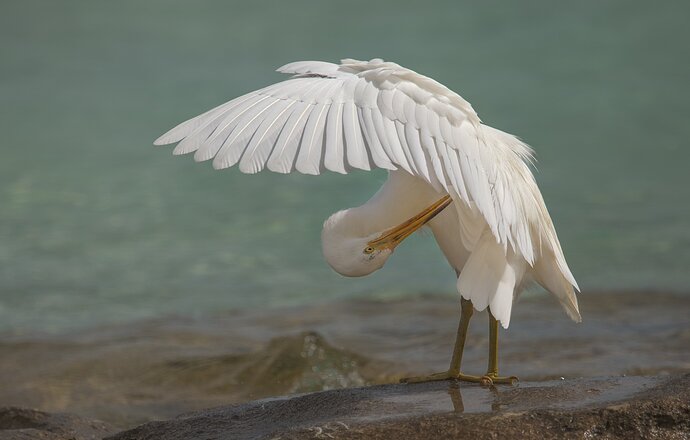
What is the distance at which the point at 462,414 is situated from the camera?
3654 millimetres

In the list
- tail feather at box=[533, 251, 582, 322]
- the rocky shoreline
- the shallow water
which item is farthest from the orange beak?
the shallow water

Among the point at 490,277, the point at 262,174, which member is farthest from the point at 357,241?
the point at 262,174

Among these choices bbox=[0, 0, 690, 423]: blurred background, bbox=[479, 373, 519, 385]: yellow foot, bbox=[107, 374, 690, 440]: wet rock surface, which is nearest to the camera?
bbox=[107, 374, 690, 440]: wet rock surface

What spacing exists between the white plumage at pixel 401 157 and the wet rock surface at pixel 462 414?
1.24 ft

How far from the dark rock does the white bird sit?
4.39 ft

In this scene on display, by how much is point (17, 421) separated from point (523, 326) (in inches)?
150

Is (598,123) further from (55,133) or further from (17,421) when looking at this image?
(17,421)

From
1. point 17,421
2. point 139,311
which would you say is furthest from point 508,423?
point 139,311

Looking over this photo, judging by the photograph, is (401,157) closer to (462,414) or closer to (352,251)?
(352,251)

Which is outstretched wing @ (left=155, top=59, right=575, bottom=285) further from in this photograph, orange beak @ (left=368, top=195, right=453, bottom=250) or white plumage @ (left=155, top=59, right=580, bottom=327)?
orange beak @ (left=368, top=195, right=453, bottom=250)

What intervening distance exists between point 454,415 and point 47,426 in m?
1.94

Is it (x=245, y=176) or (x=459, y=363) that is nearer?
(x=459, y=363)

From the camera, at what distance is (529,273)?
4.54m

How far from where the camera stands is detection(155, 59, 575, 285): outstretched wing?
3596 millimetres
